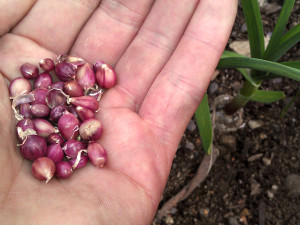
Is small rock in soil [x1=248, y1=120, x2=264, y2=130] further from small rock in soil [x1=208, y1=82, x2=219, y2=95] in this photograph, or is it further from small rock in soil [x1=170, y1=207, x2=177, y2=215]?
small rock in soil [x1=170, y1=207, x2=177, y2=215]

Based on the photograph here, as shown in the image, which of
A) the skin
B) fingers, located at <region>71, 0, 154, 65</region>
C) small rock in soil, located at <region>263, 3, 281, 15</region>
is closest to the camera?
the skin

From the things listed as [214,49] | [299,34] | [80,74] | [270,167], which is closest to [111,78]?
[80,74]

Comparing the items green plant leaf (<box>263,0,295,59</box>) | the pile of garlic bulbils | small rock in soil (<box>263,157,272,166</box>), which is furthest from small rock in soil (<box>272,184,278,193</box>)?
the pile of garlic bulbils

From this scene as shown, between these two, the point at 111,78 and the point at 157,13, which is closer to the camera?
the point at 111,78

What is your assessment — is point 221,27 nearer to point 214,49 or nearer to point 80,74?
point 214,49

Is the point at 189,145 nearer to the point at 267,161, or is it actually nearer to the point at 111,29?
the point at 267,161

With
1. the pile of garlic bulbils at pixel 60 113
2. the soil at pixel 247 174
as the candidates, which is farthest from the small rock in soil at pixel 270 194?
the pile of garlic bulbils at pixel 60 113

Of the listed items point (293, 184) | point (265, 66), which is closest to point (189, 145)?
point (293, 184)
